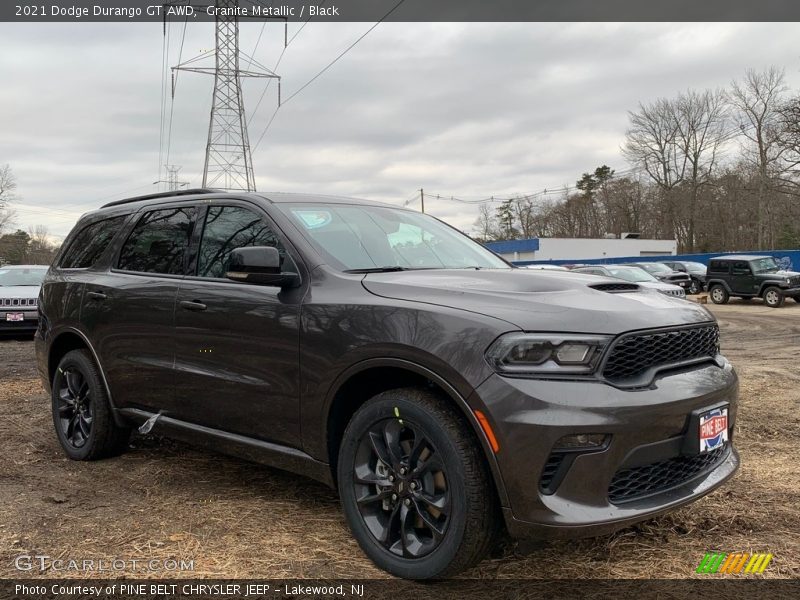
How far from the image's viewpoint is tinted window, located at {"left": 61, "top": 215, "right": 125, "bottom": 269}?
4.73m

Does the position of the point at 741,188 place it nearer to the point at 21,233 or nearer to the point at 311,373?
the point at 311,373

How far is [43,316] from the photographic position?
16.7 ft

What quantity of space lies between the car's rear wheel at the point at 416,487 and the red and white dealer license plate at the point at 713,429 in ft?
3.04

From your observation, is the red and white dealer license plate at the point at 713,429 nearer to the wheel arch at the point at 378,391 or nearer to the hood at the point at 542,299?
the hood at the point at 542,299

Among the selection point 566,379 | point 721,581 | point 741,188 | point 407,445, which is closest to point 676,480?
point 721,581

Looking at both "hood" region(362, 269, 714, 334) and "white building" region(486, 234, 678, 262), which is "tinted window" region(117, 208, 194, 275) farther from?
"white building" region(486, 234, 678, 262)

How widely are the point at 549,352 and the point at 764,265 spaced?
77.6 ft

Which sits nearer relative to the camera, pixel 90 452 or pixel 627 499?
pixel 627 499

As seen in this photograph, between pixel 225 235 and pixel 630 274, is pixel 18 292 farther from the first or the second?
pixel 630 274

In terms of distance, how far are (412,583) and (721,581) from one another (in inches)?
52.1

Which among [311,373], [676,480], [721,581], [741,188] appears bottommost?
[721,581]

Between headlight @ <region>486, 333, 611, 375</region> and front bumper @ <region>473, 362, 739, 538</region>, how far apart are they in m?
0.06

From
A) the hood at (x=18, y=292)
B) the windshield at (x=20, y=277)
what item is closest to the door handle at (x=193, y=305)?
the hood at (x=18, y=292)

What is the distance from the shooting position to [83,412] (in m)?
4.66
